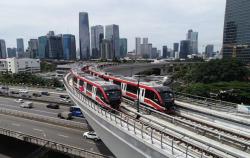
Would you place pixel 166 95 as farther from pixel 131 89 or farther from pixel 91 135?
pixel 91 135

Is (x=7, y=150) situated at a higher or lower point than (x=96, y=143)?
lower

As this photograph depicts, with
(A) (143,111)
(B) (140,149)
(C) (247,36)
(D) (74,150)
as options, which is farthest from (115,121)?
(C) (247,36)

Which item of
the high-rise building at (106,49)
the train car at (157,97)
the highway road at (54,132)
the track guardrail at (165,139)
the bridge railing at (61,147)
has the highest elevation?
the high-rise building at (106,49)

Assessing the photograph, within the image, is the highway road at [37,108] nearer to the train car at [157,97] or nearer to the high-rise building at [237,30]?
the train car at [157,97]

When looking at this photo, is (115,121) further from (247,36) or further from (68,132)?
(247,36)

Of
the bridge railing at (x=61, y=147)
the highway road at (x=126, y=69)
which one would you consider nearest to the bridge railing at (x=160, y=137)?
the bridge railing at (x=61, y=147)

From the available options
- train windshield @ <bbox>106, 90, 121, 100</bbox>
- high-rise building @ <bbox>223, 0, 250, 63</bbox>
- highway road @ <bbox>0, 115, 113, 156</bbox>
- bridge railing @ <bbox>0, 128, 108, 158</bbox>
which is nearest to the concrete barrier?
highway road @ <bbox>0, 115, 113, 156</bbox>

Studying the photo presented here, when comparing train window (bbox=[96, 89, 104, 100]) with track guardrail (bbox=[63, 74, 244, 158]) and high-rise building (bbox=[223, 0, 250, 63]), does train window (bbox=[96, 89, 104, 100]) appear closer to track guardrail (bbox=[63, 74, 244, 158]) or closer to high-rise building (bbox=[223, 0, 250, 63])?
track guardrail (bbox=[63, 74, 244, 158])
